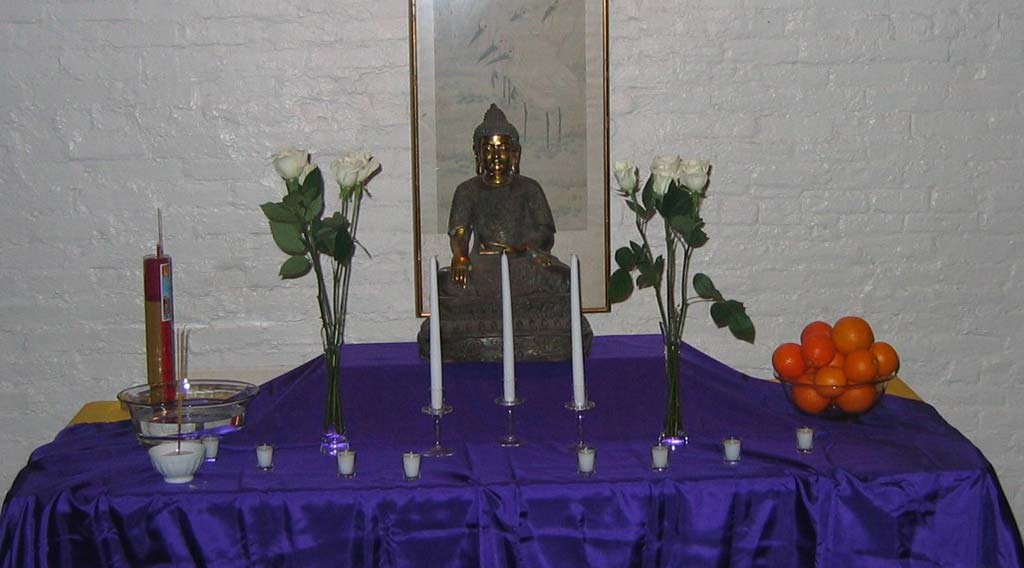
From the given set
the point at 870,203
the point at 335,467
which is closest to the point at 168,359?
the point at 335,467

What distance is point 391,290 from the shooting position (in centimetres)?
295

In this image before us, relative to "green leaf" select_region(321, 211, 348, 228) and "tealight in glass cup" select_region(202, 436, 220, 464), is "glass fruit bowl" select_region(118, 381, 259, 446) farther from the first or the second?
"green leaf" select_region(321, 211, 348, 228)

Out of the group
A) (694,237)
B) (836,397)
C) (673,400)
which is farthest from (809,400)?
(694,237)

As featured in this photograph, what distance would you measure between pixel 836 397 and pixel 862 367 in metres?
0.07

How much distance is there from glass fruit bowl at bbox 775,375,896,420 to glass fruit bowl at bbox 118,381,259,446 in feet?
3.32

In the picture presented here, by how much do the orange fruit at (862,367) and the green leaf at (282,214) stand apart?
103 cm

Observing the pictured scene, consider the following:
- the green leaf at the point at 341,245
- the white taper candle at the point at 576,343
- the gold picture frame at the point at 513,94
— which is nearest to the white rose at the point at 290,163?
the green leaf at the point at 341,245

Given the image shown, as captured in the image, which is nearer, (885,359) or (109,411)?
(885,359)

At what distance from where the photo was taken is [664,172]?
206 cm

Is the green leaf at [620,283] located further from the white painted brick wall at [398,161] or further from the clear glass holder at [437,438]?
the white painted brick wall at [398,161]

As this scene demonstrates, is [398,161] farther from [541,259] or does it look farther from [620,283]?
[620,283]

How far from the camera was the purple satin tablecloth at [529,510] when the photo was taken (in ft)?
5.90

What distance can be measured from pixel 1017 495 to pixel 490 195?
170 cm

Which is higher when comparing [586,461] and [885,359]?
[885,359]
